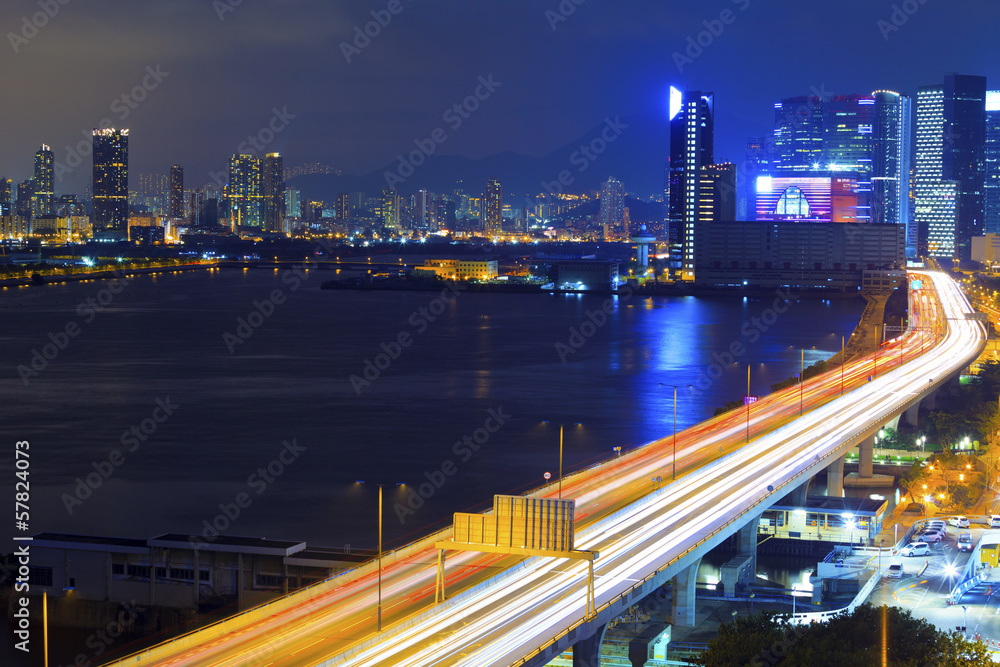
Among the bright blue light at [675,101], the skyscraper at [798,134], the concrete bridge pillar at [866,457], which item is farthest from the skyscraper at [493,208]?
the concrete bridge pillar at [866,457]

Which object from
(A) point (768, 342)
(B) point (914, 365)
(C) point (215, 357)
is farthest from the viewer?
(A) point (768, 342)

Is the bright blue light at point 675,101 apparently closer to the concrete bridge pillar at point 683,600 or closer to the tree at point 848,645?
the concrete bridge pillar at point 683,600

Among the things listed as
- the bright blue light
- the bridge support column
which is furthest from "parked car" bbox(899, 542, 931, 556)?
the bright blue light

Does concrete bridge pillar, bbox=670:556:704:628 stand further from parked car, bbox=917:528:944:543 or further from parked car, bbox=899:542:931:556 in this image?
parked car, bbox=917:528:944:543

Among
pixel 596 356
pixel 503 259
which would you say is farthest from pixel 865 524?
pixel 503 259

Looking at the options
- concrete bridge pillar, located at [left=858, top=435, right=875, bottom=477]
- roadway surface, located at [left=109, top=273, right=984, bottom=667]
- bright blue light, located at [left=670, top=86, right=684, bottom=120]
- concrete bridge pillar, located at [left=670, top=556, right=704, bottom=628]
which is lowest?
concrete bridge pillar, located at [left=670, top=556, right=704, bottom=628]

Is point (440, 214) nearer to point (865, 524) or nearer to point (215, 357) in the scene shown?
point (215, 357)
